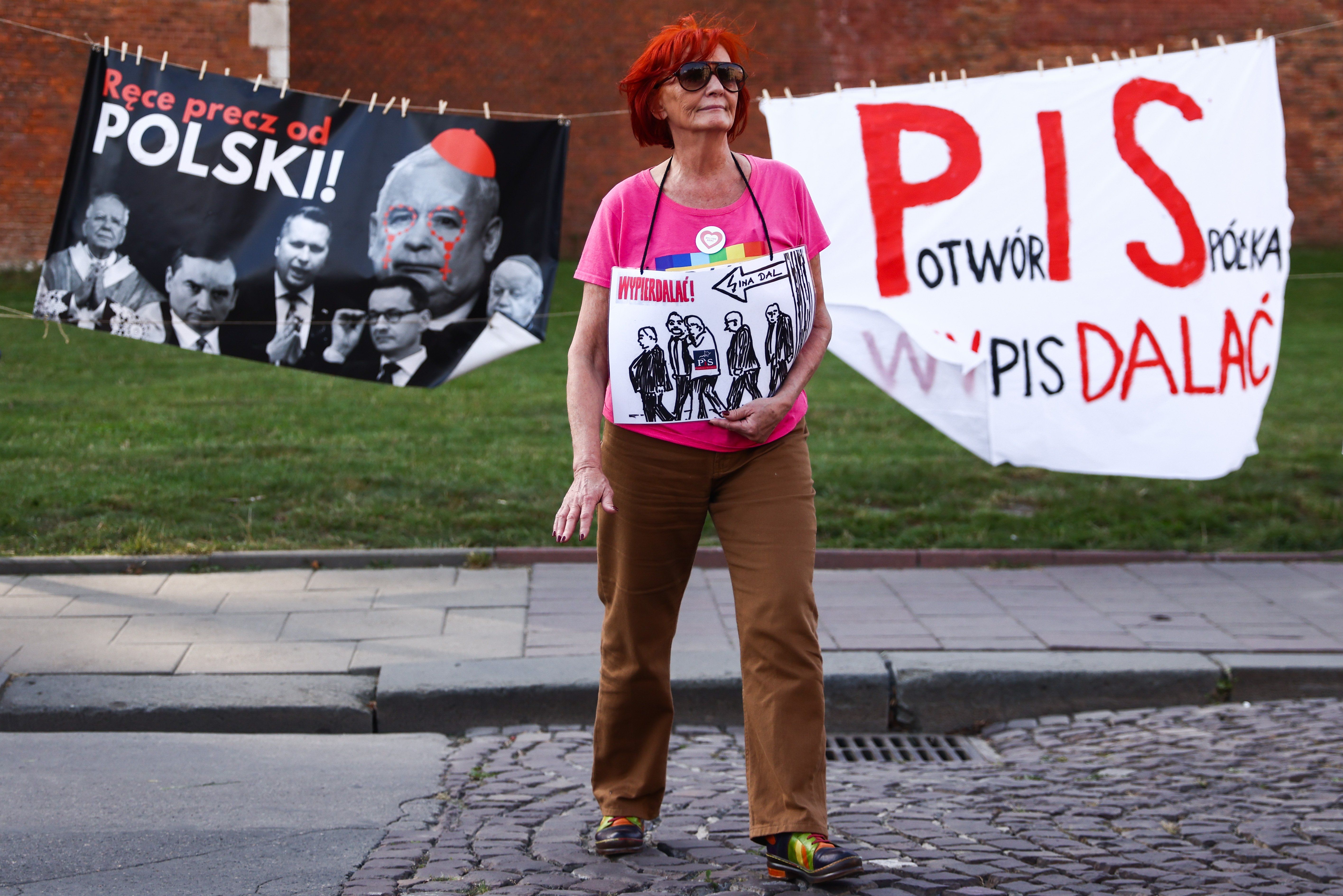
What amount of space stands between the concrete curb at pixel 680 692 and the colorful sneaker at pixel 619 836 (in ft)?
4.62

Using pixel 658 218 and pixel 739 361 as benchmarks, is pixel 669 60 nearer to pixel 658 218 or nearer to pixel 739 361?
pixel 658 218

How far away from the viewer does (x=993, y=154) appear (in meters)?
6.20

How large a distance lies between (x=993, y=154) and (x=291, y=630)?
12.4ft

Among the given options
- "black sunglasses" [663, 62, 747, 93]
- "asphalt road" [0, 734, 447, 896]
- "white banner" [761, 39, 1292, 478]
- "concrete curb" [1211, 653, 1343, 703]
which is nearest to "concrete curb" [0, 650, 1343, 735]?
"concrete curb" [1211, 653, 1343, 703]

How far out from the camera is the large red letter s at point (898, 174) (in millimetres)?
6184

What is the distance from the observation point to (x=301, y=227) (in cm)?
585

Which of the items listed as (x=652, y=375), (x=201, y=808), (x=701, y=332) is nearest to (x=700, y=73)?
(x=701, y=332)

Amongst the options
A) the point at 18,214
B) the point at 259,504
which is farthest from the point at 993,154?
the point at 18,214

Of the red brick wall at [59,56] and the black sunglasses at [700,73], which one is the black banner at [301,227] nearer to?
the black sunglasses at [700,73]

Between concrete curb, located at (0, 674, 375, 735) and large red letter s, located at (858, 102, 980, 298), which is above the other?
large red letter s, located at (858, 102, 980, 298)

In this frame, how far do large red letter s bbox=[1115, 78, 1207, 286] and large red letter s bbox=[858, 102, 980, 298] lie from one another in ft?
2.23

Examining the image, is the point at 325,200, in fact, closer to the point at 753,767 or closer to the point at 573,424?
the point at 573,424

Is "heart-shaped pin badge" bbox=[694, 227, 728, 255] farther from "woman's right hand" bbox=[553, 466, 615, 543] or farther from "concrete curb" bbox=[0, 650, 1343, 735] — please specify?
"concrete curb" bbox=[0, 650, 1343, 735]

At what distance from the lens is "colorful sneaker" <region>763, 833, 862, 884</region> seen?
285 centimetres
